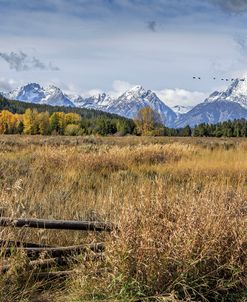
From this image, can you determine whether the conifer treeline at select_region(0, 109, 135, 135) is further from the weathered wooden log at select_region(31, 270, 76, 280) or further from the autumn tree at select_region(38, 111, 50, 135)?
the weathered wooden log at select_region(31, 270, 76, 280)

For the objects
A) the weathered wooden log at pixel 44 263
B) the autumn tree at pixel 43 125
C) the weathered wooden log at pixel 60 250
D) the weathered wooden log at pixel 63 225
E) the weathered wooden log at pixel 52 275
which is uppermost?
the weathered wooden log at pixel 63 225

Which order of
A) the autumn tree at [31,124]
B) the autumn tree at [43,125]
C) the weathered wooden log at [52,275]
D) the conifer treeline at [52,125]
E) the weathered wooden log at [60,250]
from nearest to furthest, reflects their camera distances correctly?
the weathered wooden log at [52,275] < the weathered wooden log at [60,250] < the conifer treeline at [52,125] < the autumn tree at [43,125] < the autumn tree at [31,124]

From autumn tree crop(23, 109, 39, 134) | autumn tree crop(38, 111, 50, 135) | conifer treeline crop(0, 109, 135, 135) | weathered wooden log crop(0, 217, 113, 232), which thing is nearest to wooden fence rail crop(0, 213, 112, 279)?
weathered wooden log crop(0, 217, 113, 232)

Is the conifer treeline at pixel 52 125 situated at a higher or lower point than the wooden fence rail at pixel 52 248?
lower

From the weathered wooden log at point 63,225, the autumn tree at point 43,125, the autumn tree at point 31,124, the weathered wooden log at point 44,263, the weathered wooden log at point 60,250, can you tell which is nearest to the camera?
the weathered wooden log at point 44,263

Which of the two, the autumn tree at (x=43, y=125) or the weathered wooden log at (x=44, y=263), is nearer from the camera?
the weathered wooden log at (x=44, y=263)

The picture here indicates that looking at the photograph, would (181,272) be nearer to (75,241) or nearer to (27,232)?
(75,241)

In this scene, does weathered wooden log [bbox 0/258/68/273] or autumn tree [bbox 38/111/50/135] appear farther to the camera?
autumn tree [bbox 38/111/50/135]

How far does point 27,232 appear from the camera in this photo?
5.62 metres

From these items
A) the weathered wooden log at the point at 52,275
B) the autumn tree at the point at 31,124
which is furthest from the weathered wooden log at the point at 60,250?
the autumn tree at the point at 31,124

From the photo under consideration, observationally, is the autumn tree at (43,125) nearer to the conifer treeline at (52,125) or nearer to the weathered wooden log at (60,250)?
the conifer treeline at (52,125)

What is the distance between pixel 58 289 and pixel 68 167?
7386 millimetres

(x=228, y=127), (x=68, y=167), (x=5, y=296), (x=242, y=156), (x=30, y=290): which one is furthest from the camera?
(x=228, y=127)

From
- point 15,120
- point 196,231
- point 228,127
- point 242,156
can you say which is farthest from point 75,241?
point 15,120
